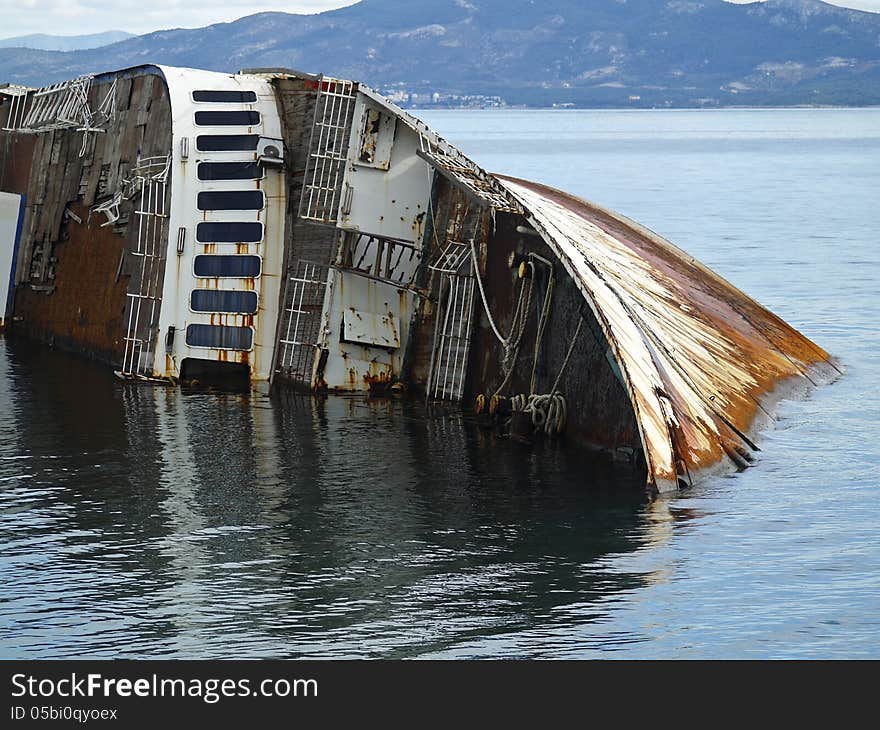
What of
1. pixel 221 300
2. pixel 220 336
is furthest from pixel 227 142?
pixel 220 336

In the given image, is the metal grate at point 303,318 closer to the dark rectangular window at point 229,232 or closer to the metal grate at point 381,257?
the metal grate at point 381,257

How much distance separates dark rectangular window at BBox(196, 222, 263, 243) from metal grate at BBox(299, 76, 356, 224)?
140 cm

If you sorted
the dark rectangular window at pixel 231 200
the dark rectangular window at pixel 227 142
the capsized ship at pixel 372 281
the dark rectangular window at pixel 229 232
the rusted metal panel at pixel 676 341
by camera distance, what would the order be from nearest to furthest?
the rusted metal panel at pixel 676 341
the capsized ship at pixel 372 281
the dark rectangular window at pixel 229 232
the dark rectangular window at pixel 231 200
the dark rectangular window at pixel 227 142

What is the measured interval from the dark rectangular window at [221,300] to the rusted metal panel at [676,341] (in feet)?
25.7

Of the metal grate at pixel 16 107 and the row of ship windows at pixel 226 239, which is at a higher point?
the metal grate at pixel 16 107

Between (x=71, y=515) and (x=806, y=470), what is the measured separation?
49.1ft

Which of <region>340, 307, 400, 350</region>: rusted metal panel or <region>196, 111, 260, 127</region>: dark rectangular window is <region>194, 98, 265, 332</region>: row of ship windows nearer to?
<region>196, 111, 260, 127</region>: dark rectangular window

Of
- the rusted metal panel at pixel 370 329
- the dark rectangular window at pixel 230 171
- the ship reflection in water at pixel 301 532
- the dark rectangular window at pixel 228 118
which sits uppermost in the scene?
the dark rectangular window at pixel 228 118

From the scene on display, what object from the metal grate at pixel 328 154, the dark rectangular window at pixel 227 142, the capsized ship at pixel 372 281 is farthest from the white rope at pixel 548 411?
the dark rectangular window at pixel 227 142

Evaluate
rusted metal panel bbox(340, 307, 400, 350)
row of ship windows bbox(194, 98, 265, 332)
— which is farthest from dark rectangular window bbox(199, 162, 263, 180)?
rusted metal panel bbox(340, 307, 400, 350)

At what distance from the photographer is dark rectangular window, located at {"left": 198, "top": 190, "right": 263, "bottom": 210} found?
36094mm

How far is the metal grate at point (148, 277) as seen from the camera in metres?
36.5
